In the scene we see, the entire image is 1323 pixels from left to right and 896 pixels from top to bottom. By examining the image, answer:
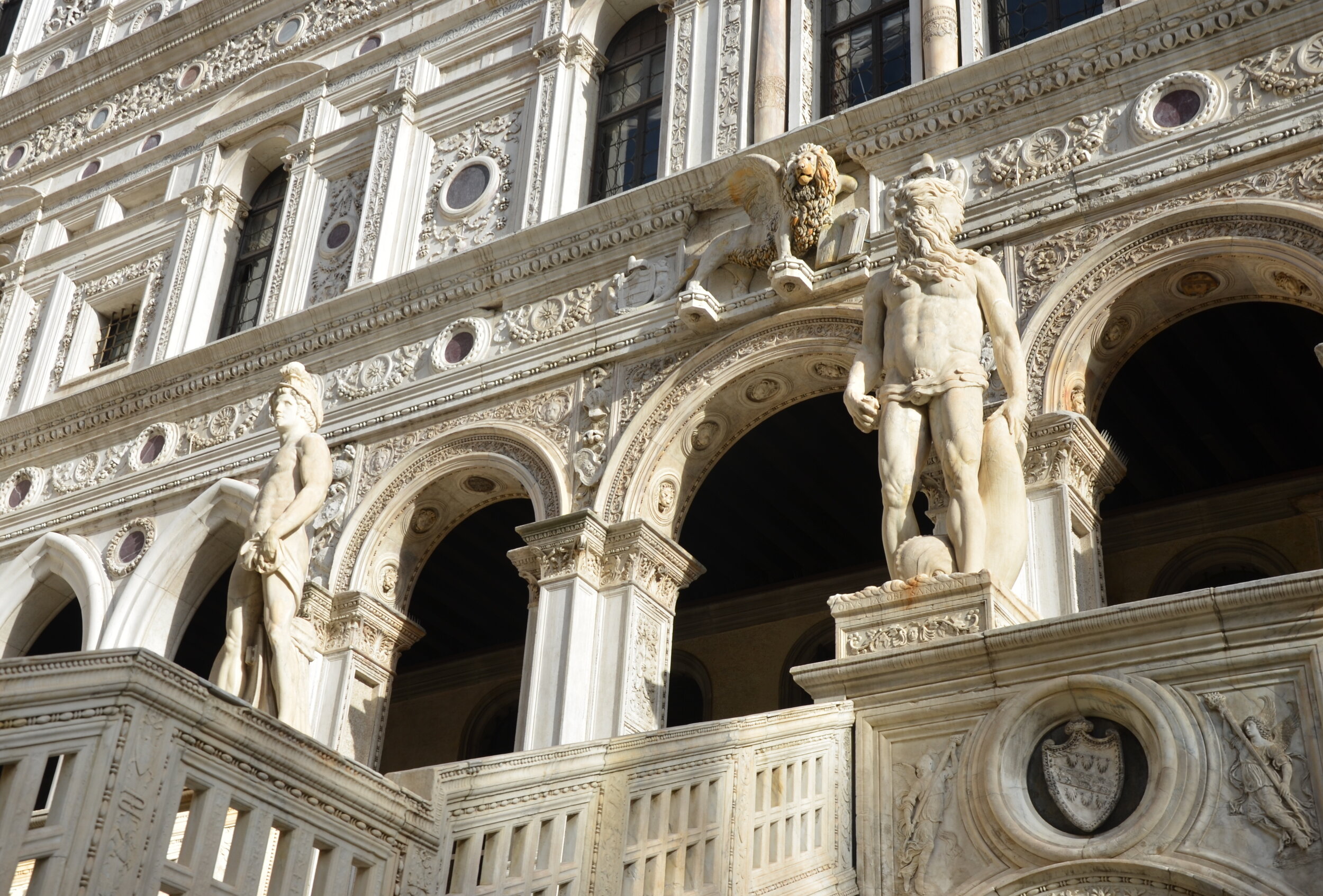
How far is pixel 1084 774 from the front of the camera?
620cm

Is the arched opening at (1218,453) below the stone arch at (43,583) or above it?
above

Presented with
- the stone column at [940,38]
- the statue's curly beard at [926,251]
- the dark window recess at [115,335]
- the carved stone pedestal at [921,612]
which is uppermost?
the dark window recess at [115,335]

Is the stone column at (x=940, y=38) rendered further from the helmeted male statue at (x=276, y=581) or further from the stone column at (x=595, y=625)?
the helmeted male statue at (x=276, y=581)

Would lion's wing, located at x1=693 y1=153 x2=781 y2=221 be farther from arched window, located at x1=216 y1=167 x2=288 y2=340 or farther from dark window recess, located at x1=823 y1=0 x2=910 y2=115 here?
arched window, located at x1=216 y1=167 x2=288 y2=340

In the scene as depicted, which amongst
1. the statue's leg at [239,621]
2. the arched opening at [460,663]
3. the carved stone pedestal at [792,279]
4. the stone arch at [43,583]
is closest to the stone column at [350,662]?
the statue's leg at [239,621]

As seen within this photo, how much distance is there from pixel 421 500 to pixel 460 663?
17.2ft

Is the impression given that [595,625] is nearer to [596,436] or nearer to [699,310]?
[596,436]

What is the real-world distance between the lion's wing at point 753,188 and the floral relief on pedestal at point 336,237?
14.0 feet

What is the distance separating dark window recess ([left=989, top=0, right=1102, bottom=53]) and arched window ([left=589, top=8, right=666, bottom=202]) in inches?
121

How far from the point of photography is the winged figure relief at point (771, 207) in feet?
38.9

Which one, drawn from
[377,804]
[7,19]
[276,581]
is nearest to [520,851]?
[377,804]

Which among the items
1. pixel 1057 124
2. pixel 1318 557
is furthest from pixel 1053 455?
pixel 1318 557

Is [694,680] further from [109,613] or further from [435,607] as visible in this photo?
[109,613]

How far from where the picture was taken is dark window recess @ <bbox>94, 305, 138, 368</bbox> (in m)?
17.5
